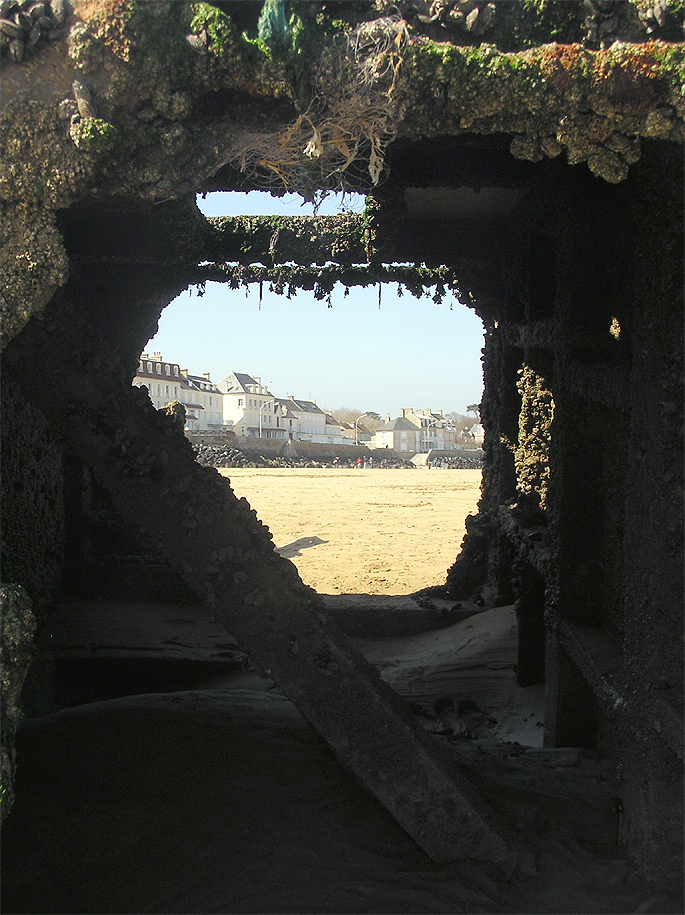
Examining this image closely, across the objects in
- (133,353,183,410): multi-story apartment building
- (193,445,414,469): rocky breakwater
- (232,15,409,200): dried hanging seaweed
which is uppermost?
(133,353,183,410): multi-story apartment building

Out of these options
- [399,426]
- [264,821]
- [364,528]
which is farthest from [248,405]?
[264,821]

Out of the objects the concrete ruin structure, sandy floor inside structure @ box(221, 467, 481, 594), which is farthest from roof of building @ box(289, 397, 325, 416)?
the concrete ruin structure

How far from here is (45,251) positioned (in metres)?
2.12

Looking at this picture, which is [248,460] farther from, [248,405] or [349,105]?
[349,105]

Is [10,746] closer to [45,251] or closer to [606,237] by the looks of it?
[45,251]

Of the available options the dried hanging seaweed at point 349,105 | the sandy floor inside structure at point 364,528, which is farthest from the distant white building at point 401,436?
the dried hanging seaweed at point 349,105

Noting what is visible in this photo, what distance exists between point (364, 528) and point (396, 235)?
11.7 meters

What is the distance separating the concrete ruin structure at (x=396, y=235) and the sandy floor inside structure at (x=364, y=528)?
17.2 feet

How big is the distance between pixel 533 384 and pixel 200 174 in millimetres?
4513

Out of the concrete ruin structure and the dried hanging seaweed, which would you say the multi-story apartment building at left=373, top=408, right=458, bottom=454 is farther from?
the dried hanging seaweed

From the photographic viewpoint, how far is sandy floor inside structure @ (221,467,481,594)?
36.6ft

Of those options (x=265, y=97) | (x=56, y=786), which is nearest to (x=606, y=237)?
(x=265, y=97)

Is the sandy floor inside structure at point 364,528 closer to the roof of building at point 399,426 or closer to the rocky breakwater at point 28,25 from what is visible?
the rocky breakwater at point 28,25

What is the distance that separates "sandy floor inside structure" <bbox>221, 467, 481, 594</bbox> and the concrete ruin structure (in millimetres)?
5251
